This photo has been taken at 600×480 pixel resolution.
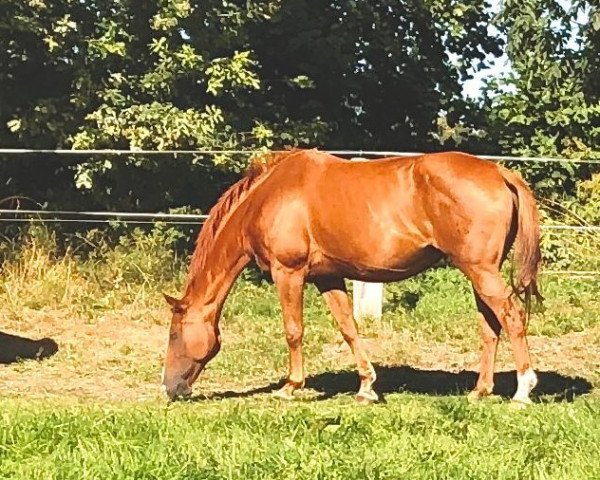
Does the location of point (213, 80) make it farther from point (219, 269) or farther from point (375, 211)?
point (375, 211)

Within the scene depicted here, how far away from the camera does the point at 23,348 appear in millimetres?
8492

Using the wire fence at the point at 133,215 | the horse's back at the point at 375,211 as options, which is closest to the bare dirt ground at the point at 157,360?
the horse's back at the point at 375,211

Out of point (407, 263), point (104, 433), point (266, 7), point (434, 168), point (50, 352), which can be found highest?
point (266, 7)

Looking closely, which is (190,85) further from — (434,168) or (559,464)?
(559,464)

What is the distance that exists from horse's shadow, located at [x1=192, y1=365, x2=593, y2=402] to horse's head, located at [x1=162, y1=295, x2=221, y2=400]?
0.57ft

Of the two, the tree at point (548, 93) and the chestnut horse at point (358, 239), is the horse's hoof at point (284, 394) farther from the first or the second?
the tree at point (548, 93)

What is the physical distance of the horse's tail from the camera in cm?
603

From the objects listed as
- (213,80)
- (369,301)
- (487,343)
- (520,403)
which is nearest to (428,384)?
(487,343)

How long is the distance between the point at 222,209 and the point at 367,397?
1.53 metres

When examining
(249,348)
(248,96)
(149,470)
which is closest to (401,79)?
(248,96)

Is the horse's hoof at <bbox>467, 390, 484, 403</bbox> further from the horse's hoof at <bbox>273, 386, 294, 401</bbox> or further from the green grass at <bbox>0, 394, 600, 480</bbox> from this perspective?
the horse's hoof at <bbox>273, 386, 294, 401</bbox>

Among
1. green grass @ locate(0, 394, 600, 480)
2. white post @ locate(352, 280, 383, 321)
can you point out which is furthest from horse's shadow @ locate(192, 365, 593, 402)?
white post @ locate(352, 280, 383, 321)

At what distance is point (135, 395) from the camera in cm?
682

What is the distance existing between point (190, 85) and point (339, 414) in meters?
7.13
